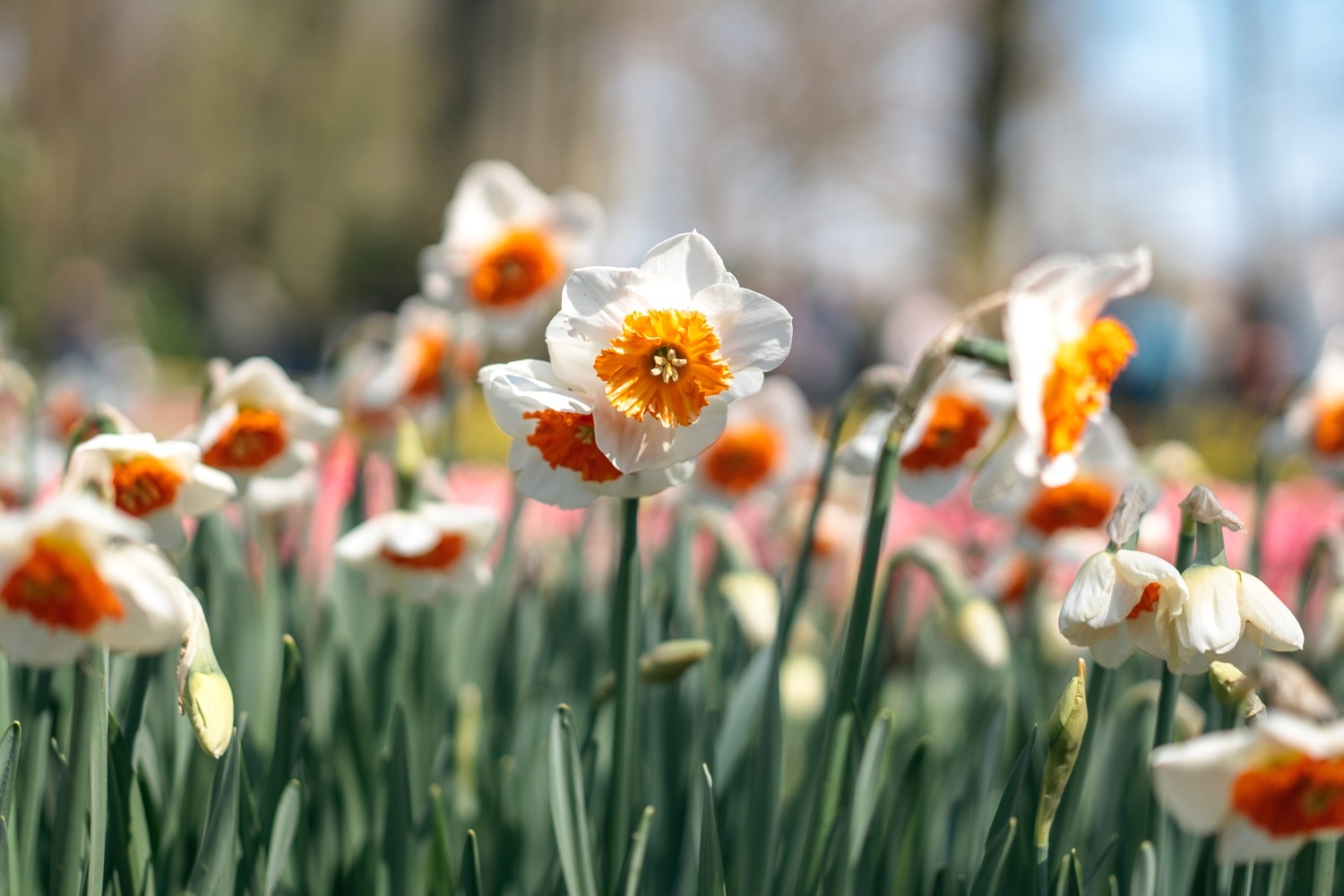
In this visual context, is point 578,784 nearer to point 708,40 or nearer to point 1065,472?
point 1065,472

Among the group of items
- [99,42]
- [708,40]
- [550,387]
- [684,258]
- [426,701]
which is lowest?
[426,701]

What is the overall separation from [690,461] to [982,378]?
0.64 meters

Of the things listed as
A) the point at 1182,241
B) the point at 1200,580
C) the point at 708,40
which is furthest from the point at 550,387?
the point at 1182,241

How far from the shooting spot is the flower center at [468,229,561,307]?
1.90 m

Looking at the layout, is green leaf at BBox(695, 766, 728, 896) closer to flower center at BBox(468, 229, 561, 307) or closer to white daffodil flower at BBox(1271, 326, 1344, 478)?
flower center at BBox(468, 229, 561, 307)

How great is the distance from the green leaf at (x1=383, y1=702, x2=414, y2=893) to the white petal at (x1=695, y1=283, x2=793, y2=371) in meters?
0.55

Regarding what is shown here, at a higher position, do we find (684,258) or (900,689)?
(684,258)

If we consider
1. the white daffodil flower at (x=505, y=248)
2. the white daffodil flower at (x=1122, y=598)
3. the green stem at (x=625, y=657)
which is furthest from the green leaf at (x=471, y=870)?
the white daffodil flower at (x=505, y=248)

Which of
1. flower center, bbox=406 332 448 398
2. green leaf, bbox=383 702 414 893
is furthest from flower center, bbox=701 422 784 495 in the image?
green leaf, bbox=383 702 414 893

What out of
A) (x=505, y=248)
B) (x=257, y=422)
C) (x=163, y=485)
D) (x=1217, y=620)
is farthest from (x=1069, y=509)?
(x=163, y=485)

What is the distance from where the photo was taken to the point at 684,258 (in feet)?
3.11

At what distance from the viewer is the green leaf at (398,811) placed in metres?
1.18

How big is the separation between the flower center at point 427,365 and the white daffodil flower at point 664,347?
1.36 metres

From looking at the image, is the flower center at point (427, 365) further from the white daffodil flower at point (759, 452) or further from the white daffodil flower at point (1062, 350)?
the white daffodil flower at point (1062, 350)
